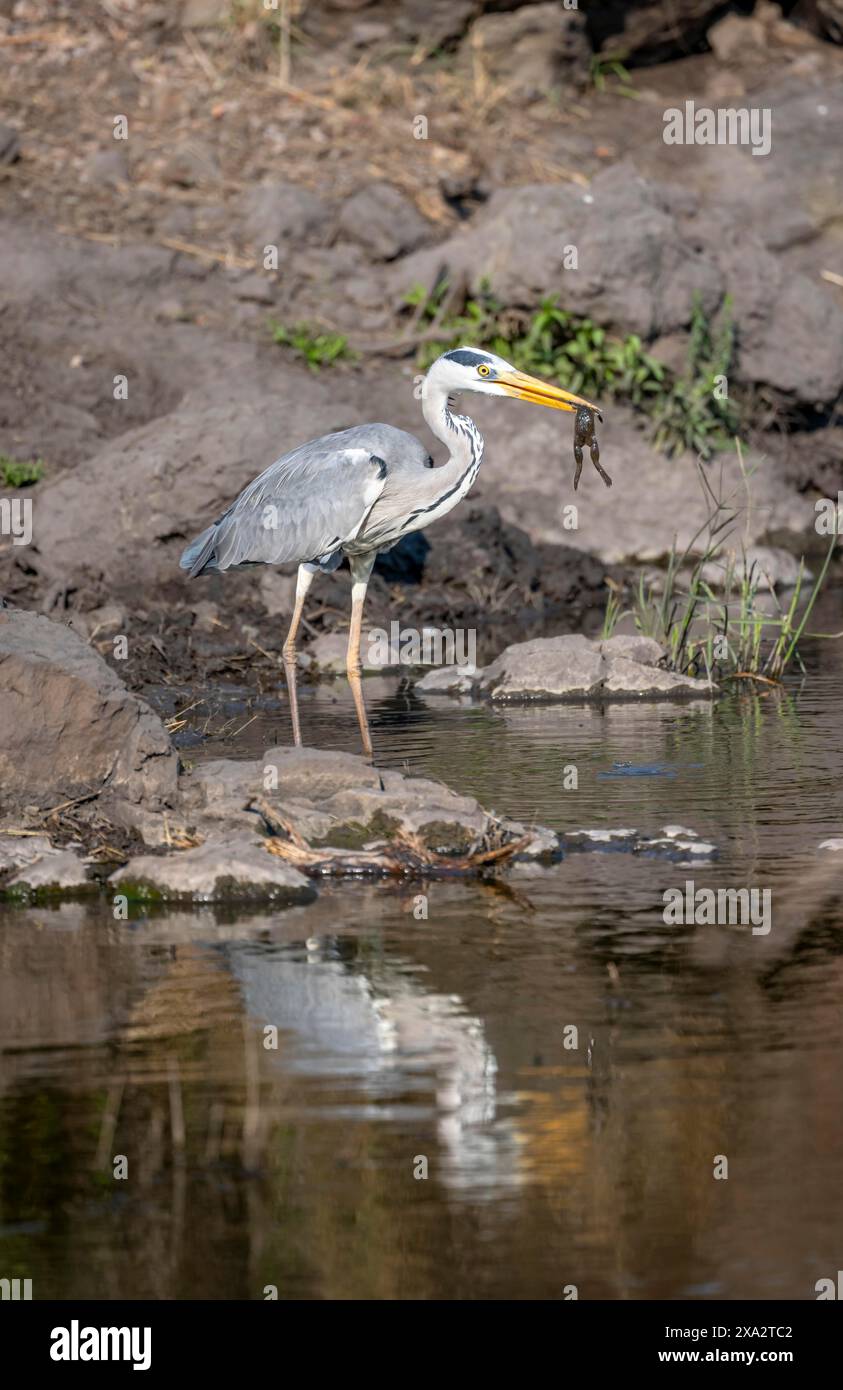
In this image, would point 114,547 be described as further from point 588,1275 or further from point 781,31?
point 781,31

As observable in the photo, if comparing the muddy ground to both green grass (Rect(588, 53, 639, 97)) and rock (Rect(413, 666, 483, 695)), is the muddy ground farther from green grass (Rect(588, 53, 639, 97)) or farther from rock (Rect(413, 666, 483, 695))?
rock (Rect(413, 666, 483, 695))

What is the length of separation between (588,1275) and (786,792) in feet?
16.9

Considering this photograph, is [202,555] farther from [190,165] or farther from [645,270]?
[190,165]

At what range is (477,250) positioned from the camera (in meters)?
19.2

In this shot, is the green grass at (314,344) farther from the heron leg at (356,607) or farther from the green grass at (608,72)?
the green grass at (608,72)

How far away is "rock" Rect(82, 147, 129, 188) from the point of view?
21250 millimetres

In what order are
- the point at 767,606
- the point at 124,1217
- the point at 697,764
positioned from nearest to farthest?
the point at 124,1217, the point at 697,764, the point at 767,606

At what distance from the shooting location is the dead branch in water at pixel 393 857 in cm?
830

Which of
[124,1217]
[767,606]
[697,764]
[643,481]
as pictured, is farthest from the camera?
[643,481]

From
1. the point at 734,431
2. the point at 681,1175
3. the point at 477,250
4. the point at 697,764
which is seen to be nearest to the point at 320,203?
the point at 477,250

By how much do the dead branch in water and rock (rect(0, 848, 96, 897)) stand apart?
2.54 feet

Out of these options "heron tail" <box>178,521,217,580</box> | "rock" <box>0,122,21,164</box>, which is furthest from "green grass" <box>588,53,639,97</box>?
"heron tail" <box>178,521,217,580</box>

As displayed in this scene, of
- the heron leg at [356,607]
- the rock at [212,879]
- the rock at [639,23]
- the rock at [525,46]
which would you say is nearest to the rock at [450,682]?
the heron leg at [356,607]

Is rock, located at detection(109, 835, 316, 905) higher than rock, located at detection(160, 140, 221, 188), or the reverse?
rock, located at detection(160, 140, 221, 188)
